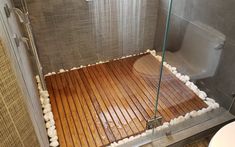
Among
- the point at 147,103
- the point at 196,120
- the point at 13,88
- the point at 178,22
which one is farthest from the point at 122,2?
the point at 13,88

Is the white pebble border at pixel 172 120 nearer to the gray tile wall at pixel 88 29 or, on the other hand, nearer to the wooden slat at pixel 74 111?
the wooden slat at pixel 74 111

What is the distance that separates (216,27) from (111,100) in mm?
1182

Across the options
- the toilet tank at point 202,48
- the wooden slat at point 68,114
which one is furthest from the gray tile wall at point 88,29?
the toilet tank at point 202,48

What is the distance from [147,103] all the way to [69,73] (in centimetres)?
103

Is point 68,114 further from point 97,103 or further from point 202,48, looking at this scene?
point 202,48

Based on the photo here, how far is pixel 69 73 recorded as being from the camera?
236cm

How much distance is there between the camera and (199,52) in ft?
6.28

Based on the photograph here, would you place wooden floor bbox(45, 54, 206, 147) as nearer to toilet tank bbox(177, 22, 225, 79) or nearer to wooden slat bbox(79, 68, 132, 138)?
wooden slat bbox(79, 68, 132, 138)

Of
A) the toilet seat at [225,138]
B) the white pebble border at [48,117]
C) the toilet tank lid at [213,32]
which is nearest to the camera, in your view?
the toilet seat at [225,138]

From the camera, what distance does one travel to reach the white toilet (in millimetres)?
1755

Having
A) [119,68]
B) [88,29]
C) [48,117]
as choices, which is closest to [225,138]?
Result: [48,117]

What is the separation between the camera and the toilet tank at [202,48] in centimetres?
175

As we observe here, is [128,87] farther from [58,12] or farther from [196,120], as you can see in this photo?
[58,12]

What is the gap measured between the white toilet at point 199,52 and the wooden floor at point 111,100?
0.60 feet
